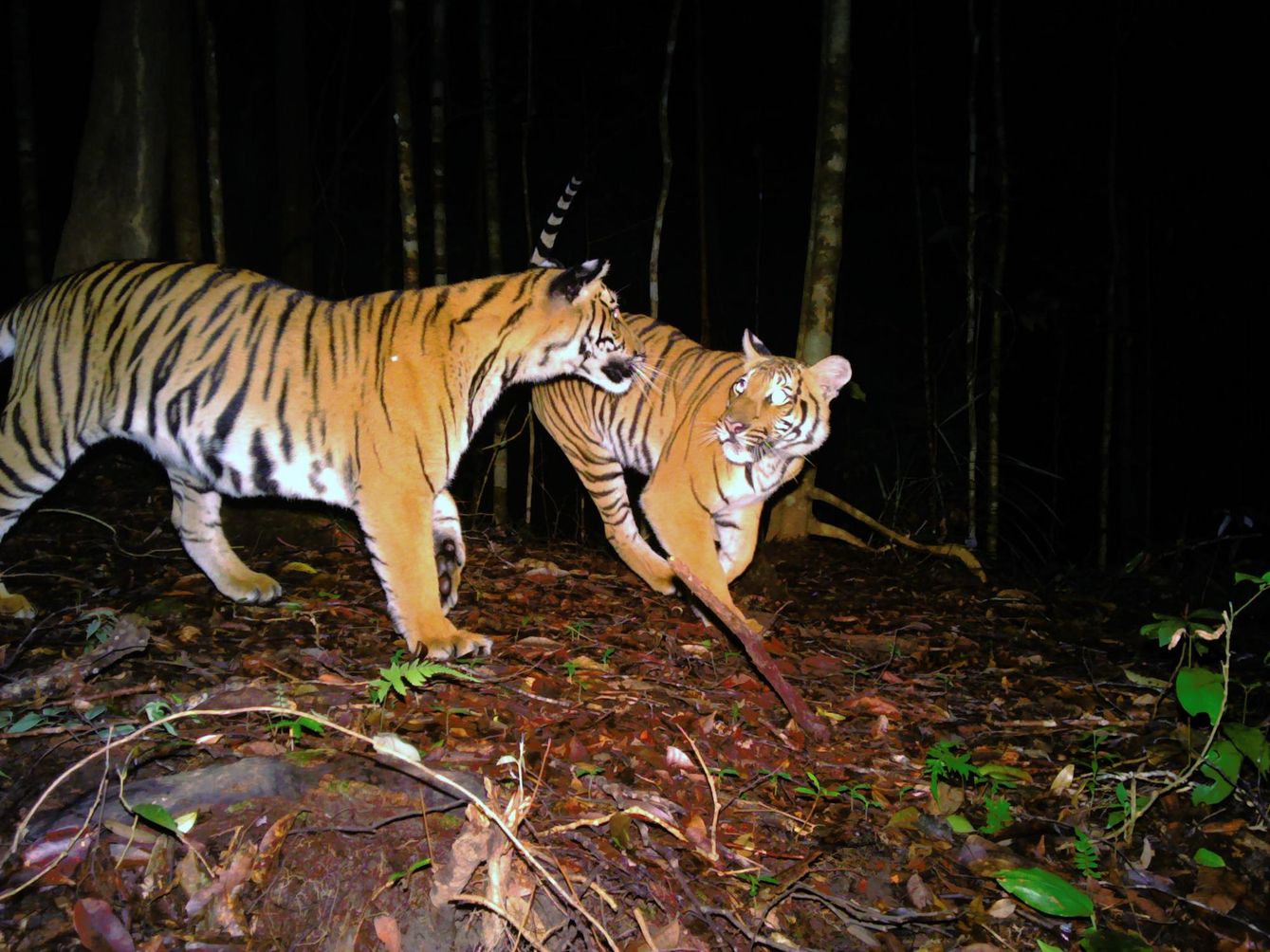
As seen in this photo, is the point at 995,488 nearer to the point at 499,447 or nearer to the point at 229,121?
the point at 499,447

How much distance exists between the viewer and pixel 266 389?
12.8ft

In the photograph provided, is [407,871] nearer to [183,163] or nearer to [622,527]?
[622,527]

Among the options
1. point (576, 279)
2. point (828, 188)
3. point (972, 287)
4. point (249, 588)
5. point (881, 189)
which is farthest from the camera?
point (881, 189)

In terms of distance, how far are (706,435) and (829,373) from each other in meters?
0.76

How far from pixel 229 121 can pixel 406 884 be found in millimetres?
13207

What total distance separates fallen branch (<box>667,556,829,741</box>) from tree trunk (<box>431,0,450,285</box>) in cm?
400

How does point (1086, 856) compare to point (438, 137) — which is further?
point (438, 137)

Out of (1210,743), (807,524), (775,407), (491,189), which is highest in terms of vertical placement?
(491,189)

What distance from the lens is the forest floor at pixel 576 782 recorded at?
2.02 meters

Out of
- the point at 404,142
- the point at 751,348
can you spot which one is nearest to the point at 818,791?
the point at 751,348

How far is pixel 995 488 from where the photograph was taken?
25.1 feet

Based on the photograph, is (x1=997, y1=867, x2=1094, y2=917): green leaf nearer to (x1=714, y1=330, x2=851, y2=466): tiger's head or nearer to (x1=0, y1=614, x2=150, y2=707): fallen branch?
(x1=714, y1=330, x2=851, y2=466): tiger's head

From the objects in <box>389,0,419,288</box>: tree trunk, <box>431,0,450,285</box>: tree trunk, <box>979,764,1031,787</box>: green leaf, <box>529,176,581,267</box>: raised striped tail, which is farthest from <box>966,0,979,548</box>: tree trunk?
<box>389,0,419,288</box>: tree trunk

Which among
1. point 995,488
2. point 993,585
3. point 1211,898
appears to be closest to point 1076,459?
point 995,488
